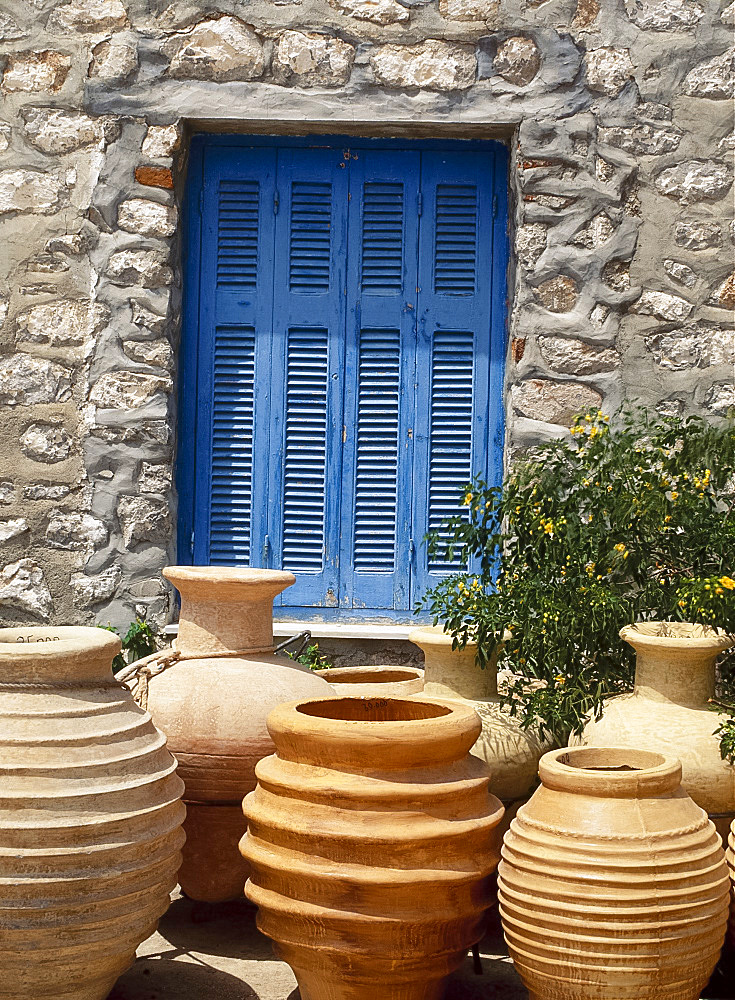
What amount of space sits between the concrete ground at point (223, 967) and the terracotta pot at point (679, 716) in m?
0.68

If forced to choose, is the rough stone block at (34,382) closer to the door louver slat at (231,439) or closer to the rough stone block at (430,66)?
the door louver slat at (231,439)

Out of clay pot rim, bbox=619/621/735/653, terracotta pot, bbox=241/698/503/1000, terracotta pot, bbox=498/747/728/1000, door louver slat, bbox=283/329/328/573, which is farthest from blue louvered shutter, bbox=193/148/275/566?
terracotta pot, bbox=498/747/728/1000

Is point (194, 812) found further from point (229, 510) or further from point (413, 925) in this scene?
point (229, 510)

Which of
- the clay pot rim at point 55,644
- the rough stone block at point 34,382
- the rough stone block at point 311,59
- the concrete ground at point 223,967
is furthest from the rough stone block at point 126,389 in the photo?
the concrete ground at point 223,967

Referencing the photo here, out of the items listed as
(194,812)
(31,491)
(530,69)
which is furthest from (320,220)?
(194,812)

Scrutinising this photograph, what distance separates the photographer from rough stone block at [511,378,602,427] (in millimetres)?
4340

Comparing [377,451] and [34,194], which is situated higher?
[34,194]

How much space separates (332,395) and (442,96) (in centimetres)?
129

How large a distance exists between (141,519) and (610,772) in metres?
2.48

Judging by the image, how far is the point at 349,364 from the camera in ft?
15.0

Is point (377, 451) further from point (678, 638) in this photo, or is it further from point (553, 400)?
point (678, 638)

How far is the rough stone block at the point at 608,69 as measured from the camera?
437 centimetres

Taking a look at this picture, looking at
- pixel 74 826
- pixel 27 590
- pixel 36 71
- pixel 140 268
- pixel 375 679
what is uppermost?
pixel 36 71

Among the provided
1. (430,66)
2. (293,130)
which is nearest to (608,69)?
(430,66)
